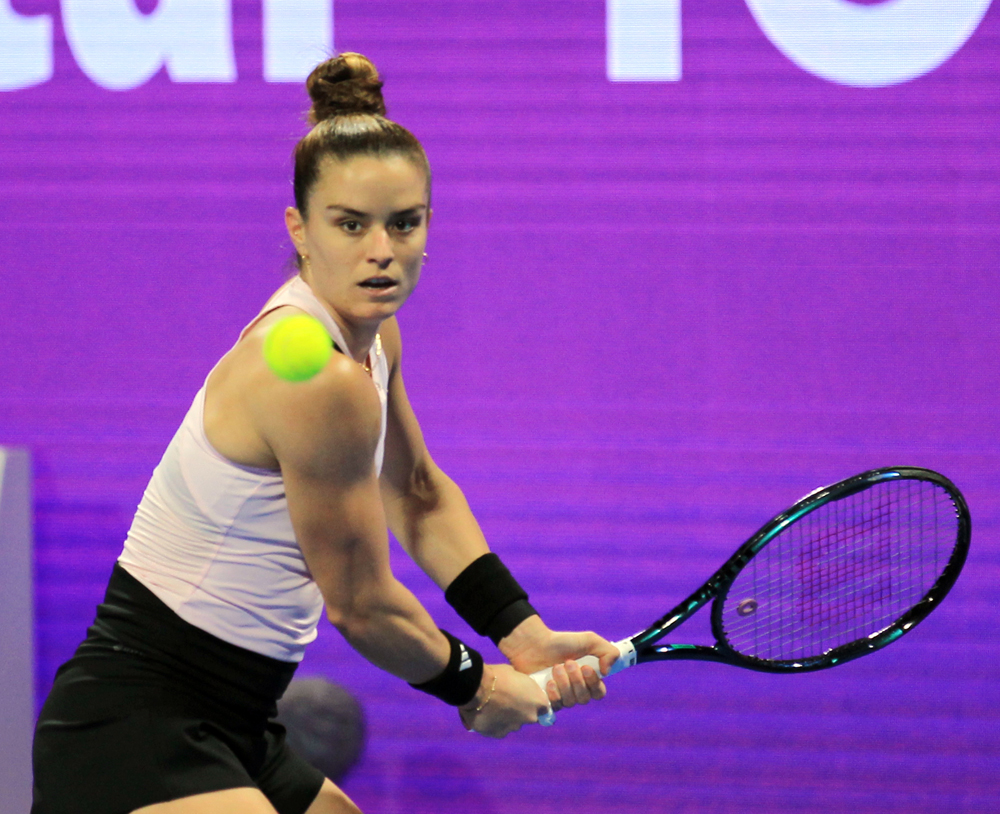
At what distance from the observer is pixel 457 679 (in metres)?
1.71

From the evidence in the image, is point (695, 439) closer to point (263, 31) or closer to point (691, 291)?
point (691, 291)

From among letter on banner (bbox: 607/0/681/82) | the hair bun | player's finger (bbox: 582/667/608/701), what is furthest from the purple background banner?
the hair bun

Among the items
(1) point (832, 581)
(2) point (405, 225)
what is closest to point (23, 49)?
(2) point (405, 225)

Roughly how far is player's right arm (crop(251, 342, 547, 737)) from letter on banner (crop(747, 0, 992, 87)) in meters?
1.89

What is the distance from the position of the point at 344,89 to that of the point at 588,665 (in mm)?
1007

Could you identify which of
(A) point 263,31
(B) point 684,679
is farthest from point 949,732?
(A) point 263,31

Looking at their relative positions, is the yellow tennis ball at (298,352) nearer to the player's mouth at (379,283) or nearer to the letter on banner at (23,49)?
the player's mouth at (379,283)

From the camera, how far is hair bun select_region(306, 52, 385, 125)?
5.61 ft

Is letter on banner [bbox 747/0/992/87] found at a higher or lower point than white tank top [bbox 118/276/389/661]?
higher

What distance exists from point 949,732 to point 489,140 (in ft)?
6.30

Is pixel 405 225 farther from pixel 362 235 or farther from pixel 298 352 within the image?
pixel 298 352

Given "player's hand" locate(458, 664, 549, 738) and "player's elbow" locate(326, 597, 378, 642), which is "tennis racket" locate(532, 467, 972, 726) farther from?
"player's elbow" locate(326, 597, 378, 642)

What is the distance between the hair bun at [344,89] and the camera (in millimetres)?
1709

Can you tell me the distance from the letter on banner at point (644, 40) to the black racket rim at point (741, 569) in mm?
1313
